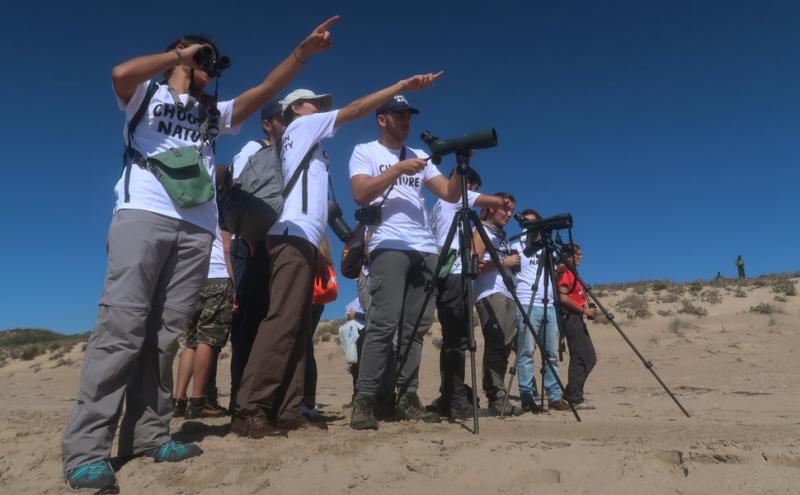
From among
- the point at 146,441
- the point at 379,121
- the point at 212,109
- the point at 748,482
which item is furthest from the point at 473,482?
the point at 379,121

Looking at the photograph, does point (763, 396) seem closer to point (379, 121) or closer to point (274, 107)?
point (379, 121)

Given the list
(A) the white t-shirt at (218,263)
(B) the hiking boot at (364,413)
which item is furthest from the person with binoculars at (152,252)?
(A) the white t-shirt at (218,263)

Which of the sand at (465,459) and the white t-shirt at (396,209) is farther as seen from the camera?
the white t-shirt at (396,209)

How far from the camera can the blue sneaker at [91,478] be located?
2.12 meters

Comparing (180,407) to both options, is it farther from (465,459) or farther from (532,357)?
(532,357)

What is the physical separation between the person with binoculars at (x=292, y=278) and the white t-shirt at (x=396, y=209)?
0.40 meters

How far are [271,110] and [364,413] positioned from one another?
A: 2.24 m

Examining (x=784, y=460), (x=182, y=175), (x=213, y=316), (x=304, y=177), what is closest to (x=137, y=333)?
(x=182, y=175)

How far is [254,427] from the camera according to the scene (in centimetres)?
285

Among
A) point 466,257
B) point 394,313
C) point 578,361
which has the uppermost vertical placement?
point 466,257

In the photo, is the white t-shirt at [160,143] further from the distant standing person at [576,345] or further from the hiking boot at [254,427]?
the distant standing person at [576,345]

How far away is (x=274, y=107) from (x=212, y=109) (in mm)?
1194

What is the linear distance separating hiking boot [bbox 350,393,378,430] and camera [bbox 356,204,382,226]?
3.52 ft

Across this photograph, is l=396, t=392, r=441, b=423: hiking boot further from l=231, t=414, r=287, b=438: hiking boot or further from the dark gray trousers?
the dark gray trousers
